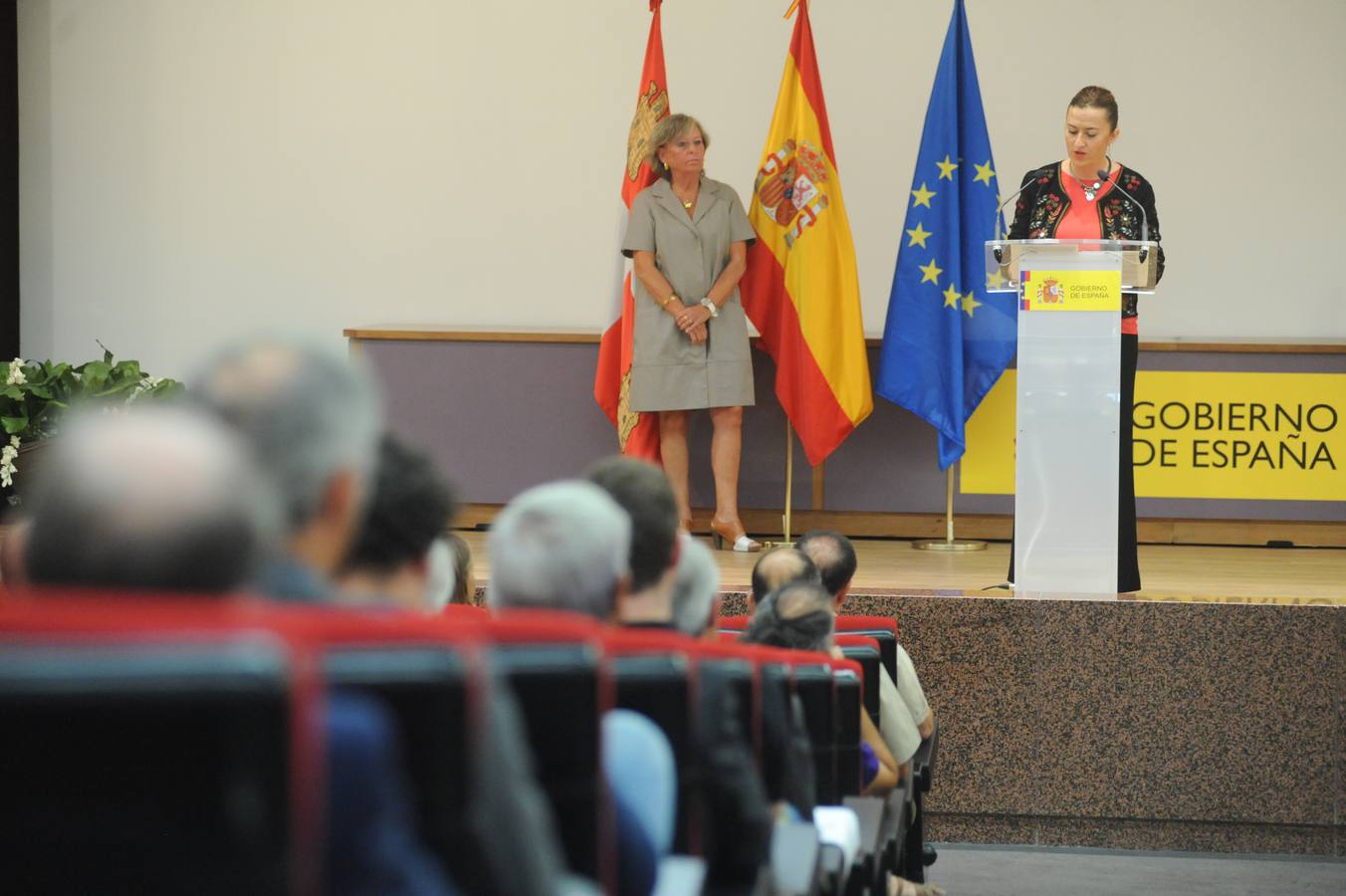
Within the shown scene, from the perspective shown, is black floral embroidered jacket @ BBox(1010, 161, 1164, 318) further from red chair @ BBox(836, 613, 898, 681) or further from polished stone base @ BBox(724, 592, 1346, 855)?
red chair @ BBox(836, 613, 898, 681)

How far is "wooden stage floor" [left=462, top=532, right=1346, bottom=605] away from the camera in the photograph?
16.7 ft

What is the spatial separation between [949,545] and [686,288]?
4.91 feet

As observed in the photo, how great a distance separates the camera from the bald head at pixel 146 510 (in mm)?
813

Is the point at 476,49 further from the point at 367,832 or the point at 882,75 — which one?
the point at 367,832

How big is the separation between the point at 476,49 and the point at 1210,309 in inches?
147

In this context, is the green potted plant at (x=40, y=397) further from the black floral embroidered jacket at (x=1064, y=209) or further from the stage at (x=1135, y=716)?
the black floral embroidered jacket at (x=1064, y=209)

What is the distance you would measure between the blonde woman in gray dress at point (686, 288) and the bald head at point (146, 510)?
5499mm

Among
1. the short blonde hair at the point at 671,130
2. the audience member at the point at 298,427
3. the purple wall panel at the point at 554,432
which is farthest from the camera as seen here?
the purple wall panel at the point at 554,432

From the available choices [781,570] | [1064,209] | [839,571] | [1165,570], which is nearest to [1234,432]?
[1165,570]

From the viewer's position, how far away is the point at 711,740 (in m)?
1.60

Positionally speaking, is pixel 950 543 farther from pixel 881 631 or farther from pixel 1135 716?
pixel 881 631

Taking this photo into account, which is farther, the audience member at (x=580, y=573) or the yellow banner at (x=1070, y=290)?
the yellow banner at (x=1070, y=290)

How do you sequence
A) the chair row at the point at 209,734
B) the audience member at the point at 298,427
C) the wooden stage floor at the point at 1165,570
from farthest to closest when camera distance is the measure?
the wooden stage floor at the point at 1165,570 → the audience member at the point at 298,427 → the chair row at the point at 209,734

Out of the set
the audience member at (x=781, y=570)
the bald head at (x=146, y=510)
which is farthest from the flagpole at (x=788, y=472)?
the bald head at (x=146, y=510)
